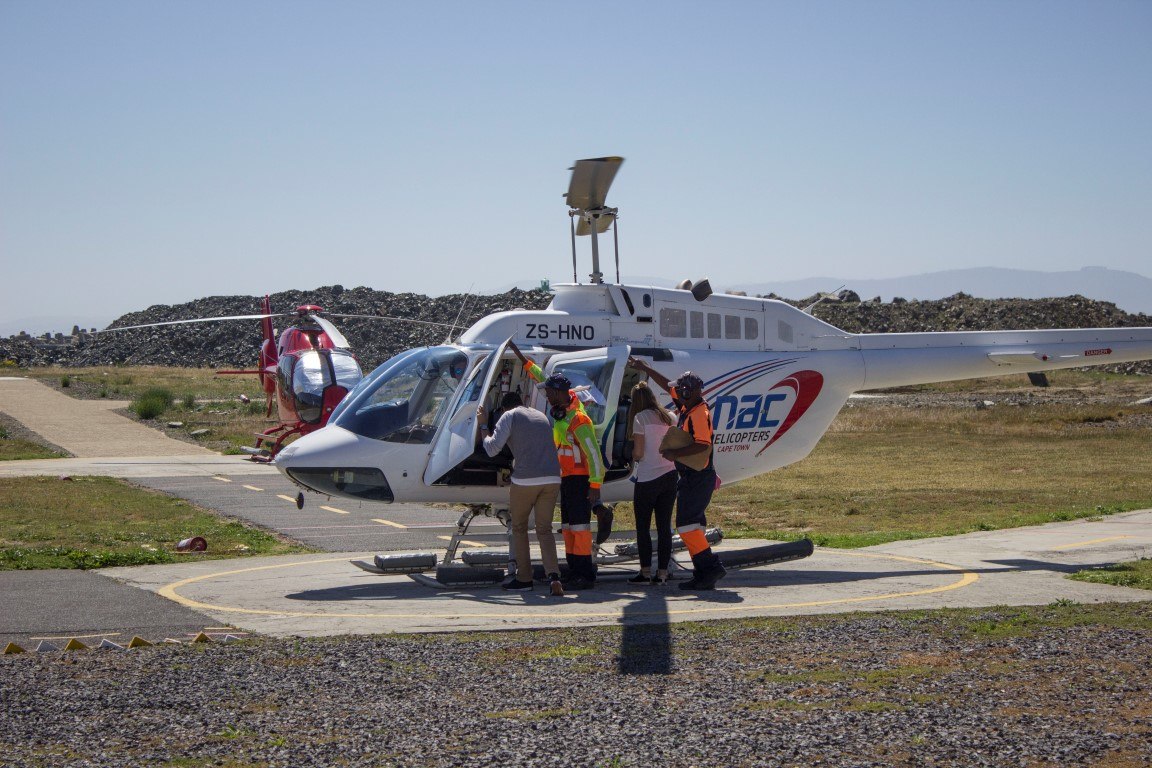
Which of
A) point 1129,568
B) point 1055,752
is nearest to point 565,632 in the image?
point 1055,752

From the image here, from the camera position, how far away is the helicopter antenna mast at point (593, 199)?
41.0 ft

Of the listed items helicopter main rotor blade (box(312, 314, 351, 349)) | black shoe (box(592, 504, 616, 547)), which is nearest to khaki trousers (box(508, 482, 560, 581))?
black shoe (box(592, 504, 616, 547))

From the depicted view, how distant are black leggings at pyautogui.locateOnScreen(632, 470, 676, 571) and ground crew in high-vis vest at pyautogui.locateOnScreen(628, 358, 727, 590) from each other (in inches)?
5.3

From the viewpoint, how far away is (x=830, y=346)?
14.9 meters

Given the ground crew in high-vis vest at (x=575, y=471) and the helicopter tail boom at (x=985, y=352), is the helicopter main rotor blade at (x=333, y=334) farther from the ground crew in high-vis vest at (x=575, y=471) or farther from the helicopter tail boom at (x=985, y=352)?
the ground crew in high-vis vest at (x=575, y=471)

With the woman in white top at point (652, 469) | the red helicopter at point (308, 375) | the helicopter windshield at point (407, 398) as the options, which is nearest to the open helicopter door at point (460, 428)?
the helicopter windshield at point (407, 398)

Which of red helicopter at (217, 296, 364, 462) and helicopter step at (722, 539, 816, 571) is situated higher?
red helicopter at (217, 296, 364, 462)

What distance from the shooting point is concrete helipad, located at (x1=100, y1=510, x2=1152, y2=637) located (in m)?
10.2

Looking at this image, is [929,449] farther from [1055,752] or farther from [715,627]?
[1055,752]

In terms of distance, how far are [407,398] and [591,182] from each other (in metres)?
3.07

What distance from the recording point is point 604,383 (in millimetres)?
12867

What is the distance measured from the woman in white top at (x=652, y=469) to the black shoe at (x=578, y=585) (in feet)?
2.52

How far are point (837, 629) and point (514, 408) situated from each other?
3992mm

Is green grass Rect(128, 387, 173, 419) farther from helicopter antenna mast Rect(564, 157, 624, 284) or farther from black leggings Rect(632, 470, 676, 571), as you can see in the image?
→ black leggings Rect(632, 470, 676, 571)
